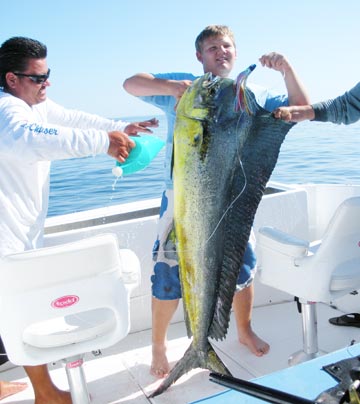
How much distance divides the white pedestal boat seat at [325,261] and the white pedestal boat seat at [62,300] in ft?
3.26

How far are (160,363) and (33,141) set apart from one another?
58.2 inches

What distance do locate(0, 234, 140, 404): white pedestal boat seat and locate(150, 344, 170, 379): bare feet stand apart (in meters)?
0.73

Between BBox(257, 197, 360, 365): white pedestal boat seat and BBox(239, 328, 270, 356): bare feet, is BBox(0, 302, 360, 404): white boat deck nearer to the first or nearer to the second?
BBox(239, 328, 270, 356): bare feet

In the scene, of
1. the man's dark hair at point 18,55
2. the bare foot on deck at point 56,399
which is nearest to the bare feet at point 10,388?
the bare foot on deck at point 56,399

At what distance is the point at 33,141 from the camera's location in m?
2.00

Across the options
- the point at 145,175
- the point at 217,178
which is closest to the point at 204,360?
the point at 217,178

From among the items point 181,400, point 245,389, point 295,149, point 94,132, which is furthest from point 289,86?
point 295,149

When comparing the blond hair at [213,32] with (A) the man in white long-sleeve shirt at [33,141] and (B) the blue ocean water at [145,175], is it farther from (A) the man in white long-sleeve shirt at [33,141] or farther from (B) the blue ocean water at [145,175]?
(B) the blue ocean water at [145,175]

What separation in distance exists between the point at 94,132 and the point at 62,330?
2.75 feet

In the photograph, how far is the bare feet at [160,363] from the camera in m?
2.76

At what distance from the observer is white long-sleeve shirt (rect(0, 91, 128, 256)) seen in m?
2.01

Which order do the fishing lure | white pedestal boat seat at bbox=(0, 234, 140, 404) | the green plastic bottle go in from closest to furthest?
1. the fishing lure
2. white pedestal boat seat at bbox=(0, 234, 140, 404)
3. the green plastic bottle

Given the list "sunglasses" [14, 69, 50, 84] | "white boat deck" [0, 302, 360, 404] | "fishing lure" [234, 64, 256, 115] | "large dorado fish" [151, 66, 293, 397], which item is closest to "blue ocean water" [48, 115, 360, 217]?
"white boat deck" [0, 302, 360, 404]

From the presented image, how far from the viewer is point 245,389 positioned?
1.24 meters
